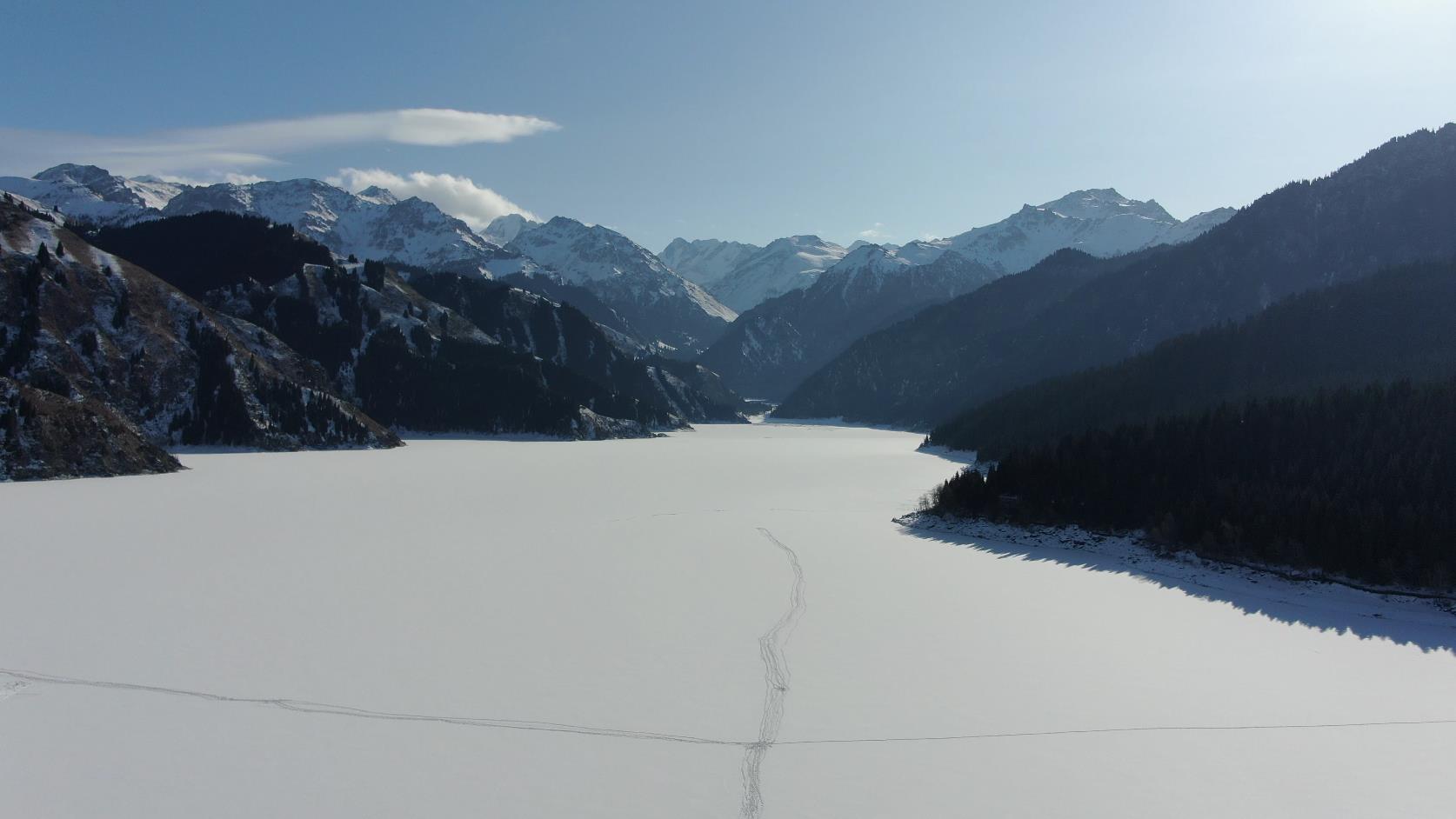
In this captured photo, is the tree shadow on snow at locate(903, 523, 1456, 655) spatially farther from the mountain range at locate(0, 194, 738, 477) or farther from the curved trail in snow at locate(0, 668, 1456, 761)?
the mountain range at locate(0, 194, 738, 477)

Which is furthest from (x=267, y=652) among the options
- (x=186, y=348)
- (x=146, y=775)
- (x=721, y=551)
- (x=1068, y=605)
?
(x=186, y=348)

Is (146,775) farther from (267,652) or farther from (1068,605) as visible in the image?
(1068,605)

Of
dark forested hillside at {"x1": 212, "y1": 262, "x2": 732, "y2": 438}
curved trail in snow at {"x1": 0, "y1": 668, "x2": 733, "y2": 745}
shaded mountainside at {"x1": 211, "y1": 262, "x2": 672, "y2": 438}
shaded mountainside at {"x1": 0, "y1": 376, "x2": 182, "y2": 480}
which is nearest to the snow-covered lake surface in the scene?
curved trail in snow at {"x1": 0, "y1": 668, "x2": 733, "y2": 745}

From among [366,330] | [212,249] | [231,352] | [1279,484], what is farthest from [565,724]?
[212,249]

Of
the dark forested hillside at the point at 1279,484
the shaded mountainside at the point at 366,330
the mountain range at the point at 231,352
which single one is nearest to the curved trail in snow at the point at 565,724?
the dark forested hillside at the point at 1279,484

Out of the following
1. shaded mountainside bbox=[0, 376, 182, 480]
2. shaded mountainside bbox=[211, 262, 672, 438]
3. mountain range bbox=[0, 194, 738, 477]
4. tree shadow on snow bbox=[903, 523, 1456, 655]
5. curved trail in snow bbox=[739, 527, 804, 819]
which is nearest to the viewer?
curved trail in snow bbox=[739, 527, 804, 819]

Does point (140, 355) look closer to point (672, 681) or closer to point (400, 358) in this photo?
point (400, 358)
